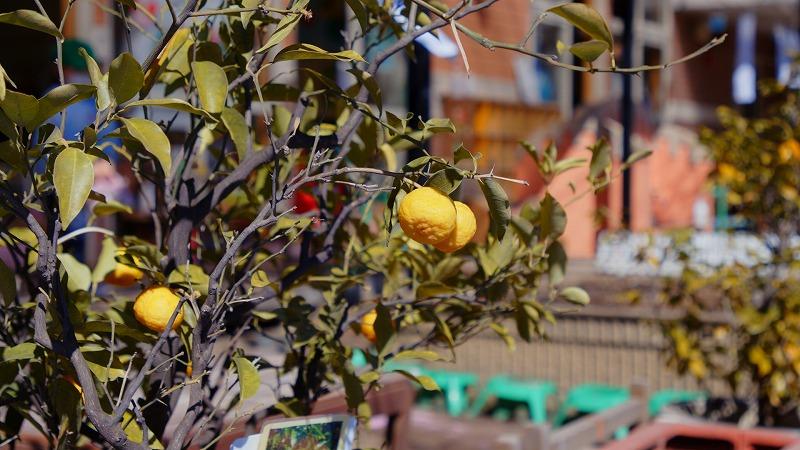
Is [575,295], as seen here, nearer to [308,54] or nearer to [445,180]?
[445,180]

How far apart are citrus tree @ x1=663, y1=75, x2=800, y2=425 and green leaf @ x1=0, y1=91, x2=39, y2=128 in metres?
4.05

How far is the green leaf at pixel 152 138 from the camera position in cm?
140

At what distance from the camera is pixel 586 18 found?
1476 millimetres

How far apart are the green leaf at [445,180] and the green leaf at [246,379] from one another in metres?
0.40

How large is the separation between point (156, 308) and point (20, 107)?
42 centimetres

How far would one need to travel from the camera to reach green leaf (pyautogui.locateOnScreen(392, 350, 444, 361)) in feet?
6.12

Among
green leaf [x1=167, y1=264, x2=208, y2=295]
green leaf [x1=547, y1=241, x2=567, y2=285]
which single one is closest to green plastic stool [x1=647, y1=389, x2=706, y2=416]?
green leaf [x1=547, y1=241, x2=567, y2=285]

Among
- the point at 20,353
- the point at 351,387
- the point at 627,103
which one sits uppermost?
the point at 627,103

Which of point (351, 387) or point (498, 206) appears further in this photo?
point (351, 387)

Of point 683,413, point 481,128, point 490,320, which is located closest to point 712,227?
point 481,128

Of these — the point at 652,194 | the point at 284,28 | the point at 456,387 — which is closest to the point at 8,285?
the point at 284,28

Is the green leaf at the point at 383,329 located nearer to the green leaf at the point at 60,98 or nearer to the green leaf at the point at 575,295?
the green leaf at the point at 575,295

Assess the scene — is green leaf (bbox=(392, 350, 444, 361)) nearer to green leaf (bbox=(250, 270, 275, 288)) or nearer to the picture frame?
the picture frame

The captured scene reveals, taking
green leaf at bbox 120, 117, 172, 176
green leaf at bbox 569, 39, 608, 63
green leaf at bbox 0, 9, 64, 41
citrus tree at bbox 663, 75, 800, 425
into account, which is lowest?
citrus tree at bbox 663, 75, 800, 425
